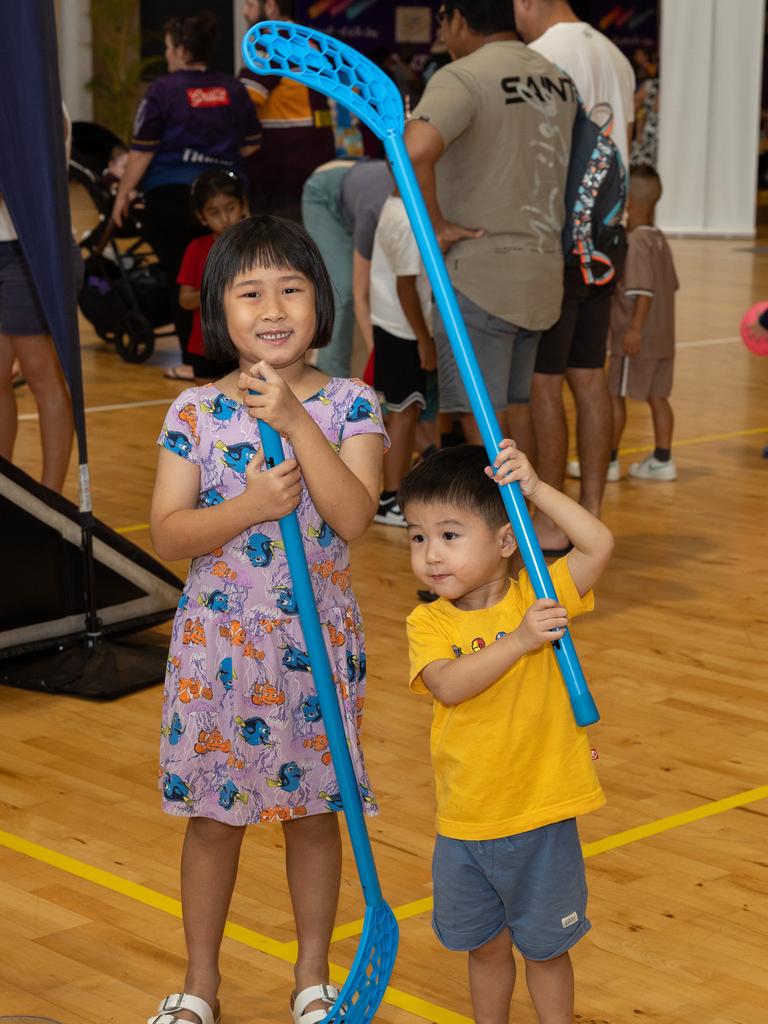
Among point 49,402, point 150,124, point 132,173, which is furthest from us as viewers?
point 132,173

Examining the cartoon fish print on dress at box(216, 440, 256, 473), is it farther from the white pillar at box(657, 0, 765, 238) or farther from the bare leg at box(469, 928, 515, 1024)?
the white pillar at box(657, 0, 765, 238)

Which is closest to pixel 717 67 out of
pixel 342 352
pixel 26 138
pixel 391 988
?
pixel 342 352

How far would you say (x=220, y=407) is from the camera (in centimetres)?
246

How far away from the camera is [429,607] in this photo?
230 centimetres

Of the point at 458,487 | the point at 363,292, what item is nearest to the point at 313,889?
the point at 458,487

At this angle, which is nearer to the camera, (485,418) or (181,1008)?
(485,418)

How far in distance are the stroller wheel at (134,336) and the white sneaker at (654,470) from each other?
3.72 metres

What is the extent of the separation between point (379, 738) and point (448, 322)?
74.8 inches

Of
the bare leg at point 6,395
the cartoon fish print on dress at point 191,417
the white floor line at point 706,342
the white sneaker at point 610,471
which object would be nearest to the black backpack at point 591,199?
the white sneaker at point 610,471

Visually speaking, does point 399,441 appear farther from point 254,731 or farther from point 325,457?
point 325,457

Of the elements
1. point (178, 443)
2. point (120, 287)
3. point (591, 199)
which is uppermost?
point (178, 443)

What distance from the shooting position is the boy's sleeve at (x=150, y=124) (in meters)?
8.72

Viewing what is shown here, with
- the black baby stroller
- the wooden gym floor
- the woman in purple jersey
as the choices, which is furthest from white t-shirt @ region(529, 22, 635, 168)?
the black baby stroller

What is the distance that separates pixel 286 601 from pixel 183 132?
6733 mm
